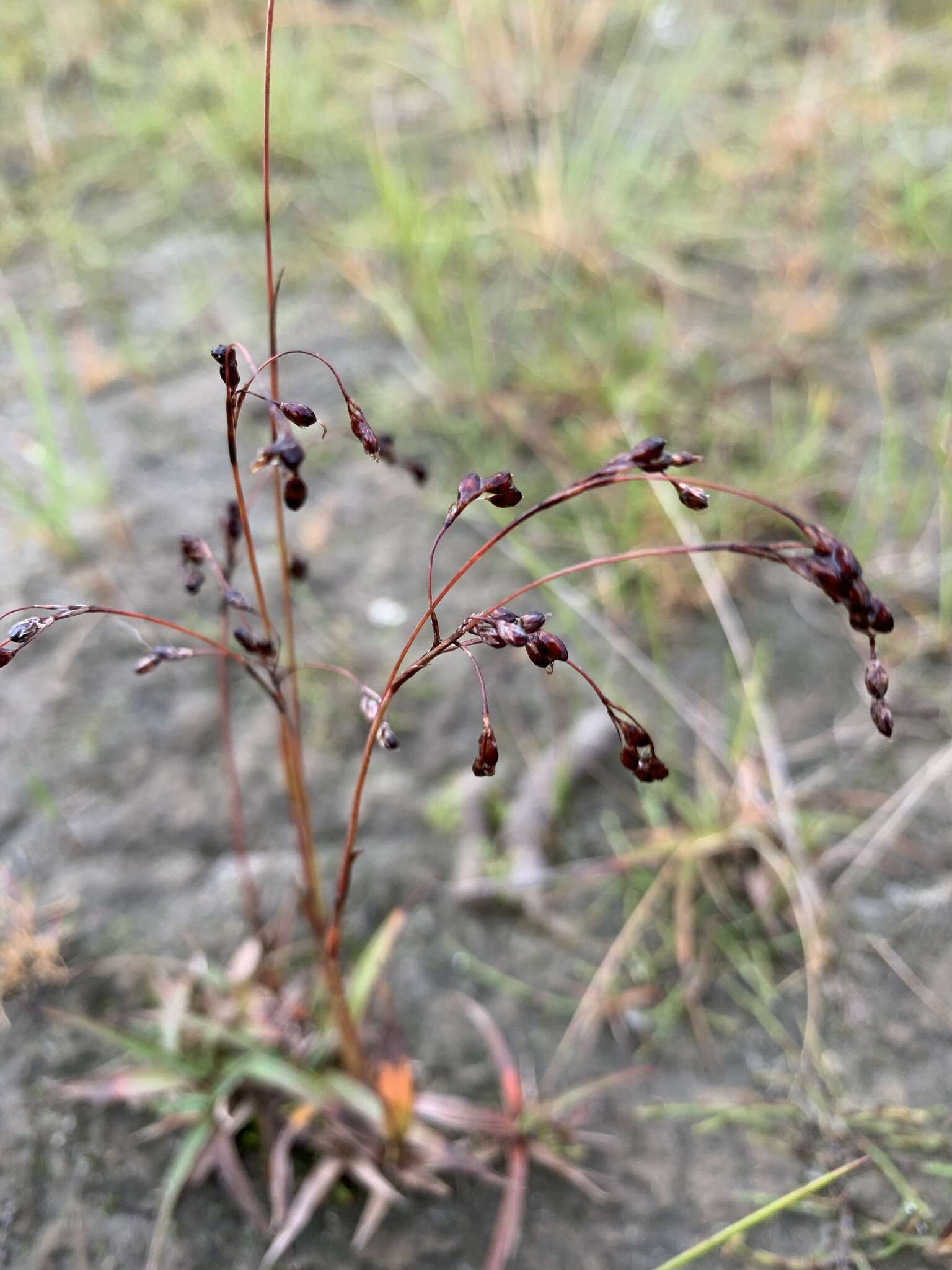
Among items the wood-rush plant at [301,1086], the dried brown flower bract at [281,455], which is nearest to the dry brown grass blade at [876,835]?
the wood-rush plant at [301,1086]

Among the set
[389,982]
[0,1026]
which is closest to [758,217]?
[389,982]

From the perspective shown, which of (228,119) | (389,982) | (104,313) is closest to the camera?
(389,982)

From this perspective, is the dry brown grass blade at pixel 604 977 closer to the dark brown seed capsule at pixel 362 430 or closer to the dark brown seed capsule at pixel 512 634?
the dark brown seed capsule at pixel 512 634

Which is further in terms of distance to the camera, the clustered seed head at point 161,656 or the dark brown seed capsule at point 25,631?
the clustered seed head at point 161,656

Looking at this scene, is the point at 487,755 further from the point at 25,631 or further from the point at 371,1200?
the point at 371,1200

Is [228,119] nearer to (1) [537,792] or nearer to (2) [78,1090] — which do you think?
(1) [537,792]
